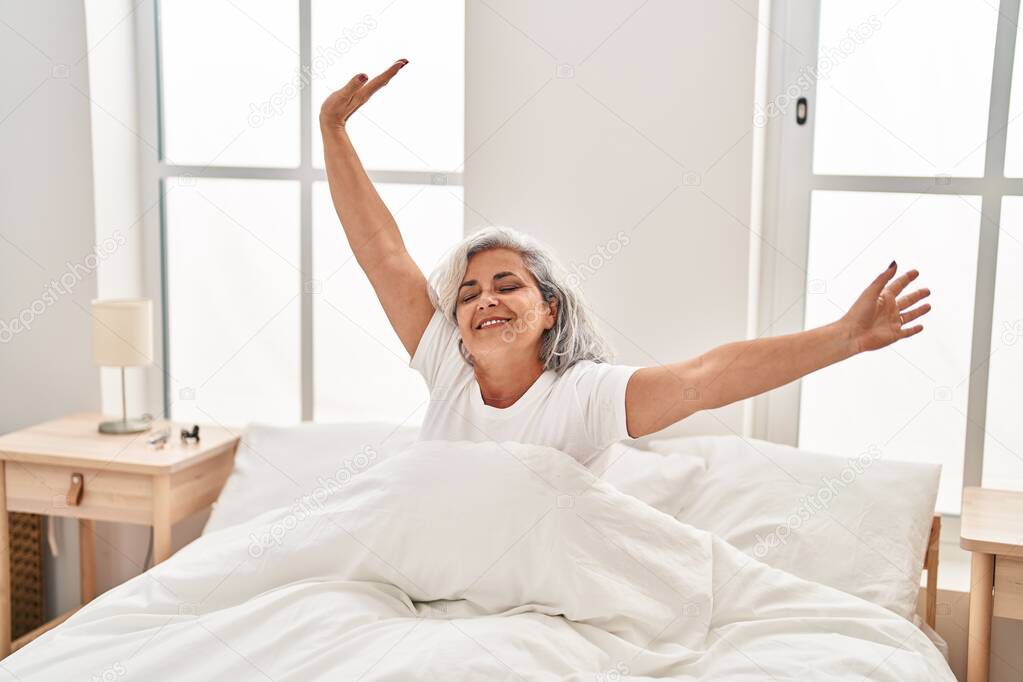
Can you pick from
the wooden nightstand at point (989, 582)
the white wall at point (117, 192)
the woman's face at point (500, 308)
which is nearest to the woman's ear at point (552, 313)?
the woman's face at point (500, 308)

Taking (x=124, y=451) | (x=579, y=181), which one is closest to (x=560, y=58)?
(x=579, y=181)

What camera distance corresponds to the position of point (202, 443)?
2352mm

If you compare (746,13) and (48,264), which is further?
(48,264)

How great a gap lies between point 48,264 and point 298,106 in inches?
31.2

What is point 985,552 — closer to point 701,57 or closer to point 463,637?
point 463,637

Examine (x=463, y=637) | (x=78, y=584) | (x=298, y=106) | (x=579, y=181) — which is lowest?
(x=78, y=584)

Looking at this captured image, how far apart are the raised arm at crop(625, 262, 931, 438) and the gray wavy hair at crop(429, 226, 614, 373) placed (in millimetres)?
166

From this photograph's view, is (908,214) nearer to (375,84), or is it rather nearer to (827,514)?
(827,514)

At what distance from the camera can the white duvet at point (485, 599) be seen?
1.45 m

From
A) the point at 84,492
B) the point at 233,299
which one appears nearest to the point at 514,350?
the point at 84,492

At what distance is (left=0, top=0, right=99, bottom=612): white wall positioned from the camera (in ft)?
8.42

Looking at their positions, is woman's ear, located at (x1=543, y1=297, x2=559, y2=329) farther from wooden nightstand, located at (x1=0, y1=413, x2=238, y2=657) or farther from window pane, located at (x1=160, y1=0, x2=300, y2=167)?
window pane, located at (x1=160, y1=0, x2=300, y2=167)

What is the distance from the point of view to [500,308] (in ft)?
5.83

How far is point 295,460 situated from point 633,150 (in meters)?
1.05
